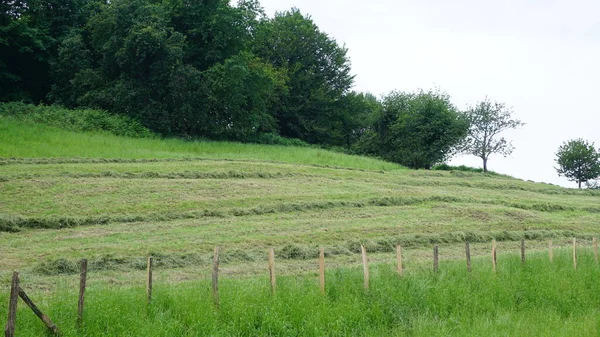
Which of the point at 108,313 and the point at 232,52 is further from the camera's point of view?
the point at 232,52

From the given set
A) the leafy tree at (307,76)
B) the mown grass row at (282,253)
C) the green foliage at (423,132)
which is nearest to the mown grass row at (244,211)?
the mown grass row at (282,253)

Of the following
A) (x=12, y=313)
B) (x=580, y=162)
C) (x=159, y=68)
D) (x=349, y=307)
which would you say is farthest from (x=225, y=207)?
(x=580, y=162)

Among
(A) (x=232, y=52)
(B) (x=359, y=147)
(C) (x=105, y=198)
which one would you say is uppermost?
(A) (x=232, y=52)

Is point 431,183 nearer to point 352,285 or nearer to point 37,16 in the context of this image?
point 352,285

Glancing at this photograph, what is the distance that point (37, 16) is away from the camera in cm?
4712

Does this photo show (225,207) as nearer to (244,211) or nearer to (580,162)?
(244,211)

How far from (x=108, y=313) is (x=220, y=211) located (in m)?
11.4

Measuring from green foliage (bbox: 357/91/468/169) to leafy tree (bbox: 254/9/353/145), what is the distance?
680 cm

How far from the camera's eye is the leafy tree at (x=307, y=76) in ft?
204

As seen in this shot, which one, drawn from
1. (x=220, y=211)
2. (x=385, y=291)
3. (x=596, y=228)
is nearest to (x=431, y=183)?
(x=596, y=228)

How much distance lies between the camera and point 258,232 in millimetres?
20078

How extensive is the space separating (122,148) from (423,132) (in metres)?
31.6

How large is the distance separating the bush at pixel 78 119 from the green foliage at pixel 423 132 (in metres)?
26.8

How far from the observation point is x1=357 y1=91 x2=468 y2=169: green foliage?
182 feet
